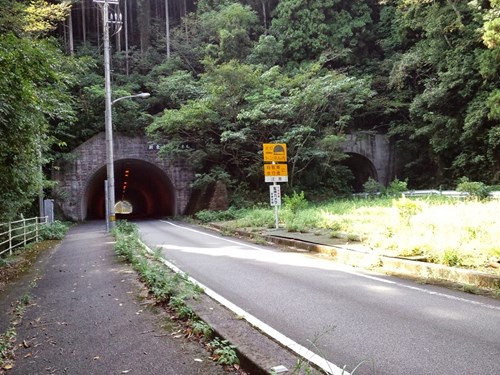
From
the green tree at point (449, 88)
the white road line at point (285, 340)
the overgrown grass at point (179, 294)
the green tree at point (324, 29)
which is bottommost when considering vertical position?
the white road line at point (285, 340)

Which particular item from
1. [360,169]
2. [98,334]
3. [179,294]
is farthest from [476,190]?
[98,334]

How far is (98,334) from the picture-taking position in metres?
4.54

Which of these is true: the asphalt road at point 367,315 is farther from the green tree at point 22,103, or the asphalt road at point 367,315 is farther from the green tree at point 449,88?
the green tree at point 449,88

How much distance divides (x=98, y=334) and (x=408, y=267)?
538cm

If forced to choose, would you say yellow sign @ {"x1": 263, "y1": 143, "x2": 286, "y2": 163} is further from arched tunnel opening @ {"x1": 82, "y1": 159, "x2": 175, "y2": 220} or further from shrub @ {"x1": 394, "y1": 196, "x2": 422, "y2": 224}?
arched tunnel opening @ {"x1": 82, "y1": 159, "x2": 175, "y2": 220}

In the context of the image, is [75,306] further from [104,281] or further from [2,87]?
[2,87]

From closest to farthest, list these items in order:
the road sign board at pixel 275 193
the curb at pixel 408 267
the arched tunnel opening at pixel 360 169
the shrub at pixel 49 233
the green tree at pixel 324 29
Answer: the curb at pixel 408 267, the road sign board at pixel 275 193, the shrub at pixel 49 233, the green tree at pixel 324 29, the arched tunnel opening at pixel 360 169

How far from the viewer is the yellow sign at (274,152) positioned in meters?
14.9

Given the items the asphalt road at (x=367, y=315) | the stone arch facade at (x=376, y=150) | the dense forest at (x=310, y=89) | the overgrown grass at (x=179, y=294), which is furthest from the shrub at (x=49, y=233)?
the stone arch facade at (x=376, y=150)

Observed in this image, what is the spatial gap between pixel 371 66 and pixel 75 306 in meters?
27.5

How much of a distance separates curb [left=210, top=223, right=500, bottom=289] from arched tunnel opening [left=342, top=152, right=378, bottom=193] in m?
19.6

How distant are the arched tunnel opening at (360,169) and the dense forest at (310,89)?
2016 millimetres

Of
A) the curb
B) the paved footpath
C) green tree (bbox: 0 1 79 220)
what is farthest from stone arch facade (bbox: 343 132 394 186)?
the paved footpath

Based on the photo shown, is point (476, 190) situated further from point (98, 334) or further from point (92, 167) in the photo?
point (92, 167)
